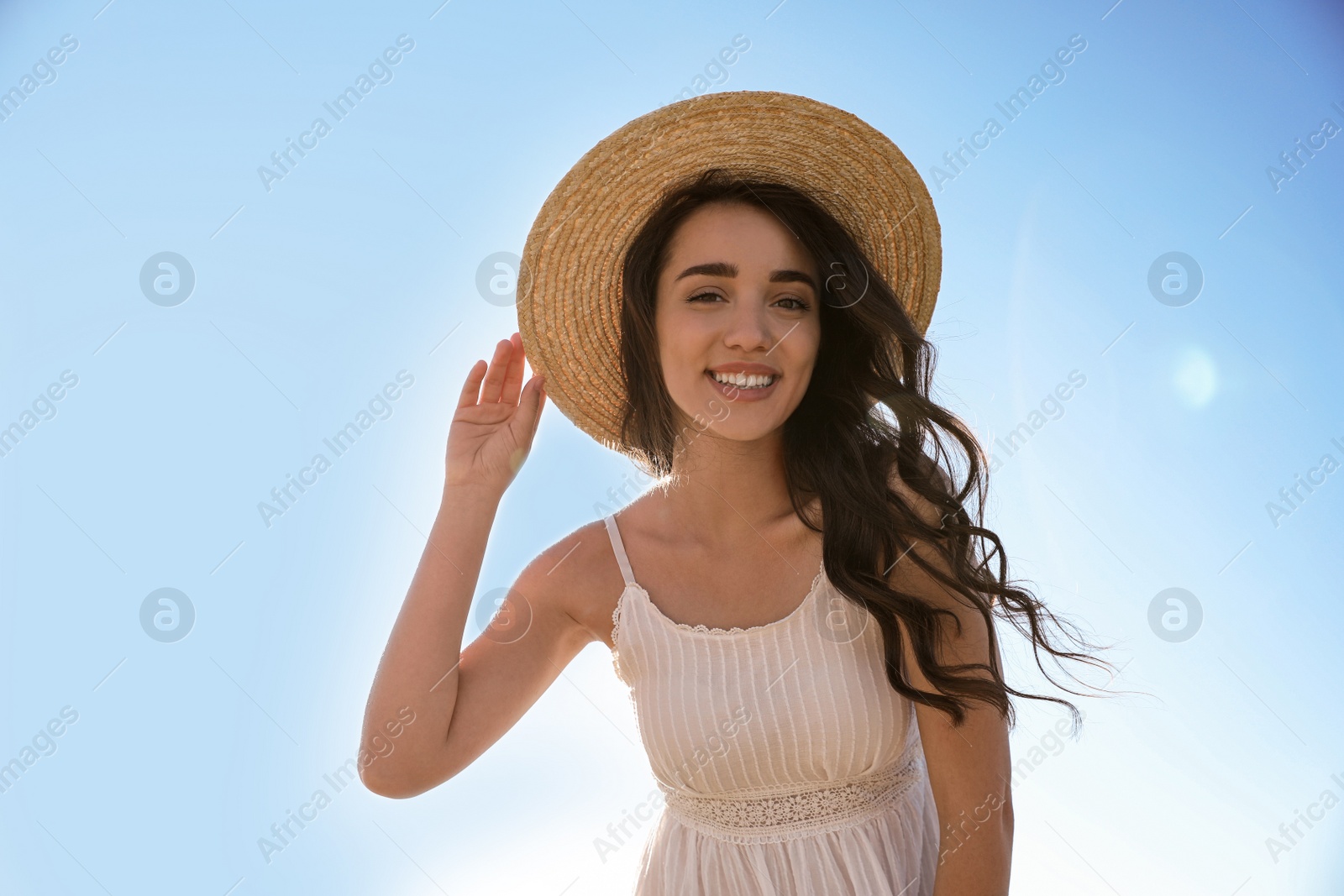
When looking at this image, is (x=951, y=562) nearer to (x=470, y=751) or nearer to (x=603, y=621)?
(x=603, y=621)

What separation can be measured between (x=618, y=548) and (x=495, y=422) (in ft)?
1.37

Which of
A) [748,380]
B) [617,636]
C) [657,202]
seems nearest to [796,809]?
[617,636]

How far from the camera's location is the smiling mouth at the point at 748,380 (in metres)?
2.02

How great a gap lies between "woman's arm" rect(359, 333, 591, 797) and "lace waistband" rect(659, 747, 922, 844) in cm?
50

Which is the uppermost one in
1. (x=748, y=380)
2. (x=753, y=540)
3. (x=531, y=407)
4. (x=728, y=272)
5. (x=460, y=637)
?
(x=728, y=272)

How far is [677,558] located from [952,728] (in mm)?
712

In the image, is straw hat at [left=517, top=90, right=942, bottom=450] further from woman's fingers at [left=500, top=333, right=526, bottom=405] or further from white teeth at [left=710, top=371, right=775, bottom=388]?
white teeth at [left=710, top=371, right=775, bottom=388]

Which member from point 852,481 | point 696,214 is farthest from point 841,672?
point 696,214

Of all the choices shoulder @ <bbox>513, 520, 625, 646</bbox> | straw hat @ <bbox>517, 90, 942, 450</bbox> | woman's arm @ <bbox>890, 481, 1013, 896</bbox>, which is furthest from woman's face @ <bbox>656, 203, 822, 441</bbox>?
woman's arm @ <bbox>890, 481, 1013, 896</bbox>

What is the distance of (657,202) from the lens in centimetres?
225

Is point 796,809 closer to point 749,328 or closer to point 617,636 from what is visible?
point 617,636

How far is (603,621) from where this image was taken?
218 centimetres

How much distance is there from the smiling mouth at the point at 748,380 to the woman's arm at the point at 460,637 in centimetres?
48

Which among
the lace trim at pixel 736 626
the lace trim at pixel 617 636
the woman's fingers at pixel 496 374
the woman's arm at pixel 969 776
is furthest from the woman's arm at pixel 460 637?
the woman's arm at pixel 969 776
